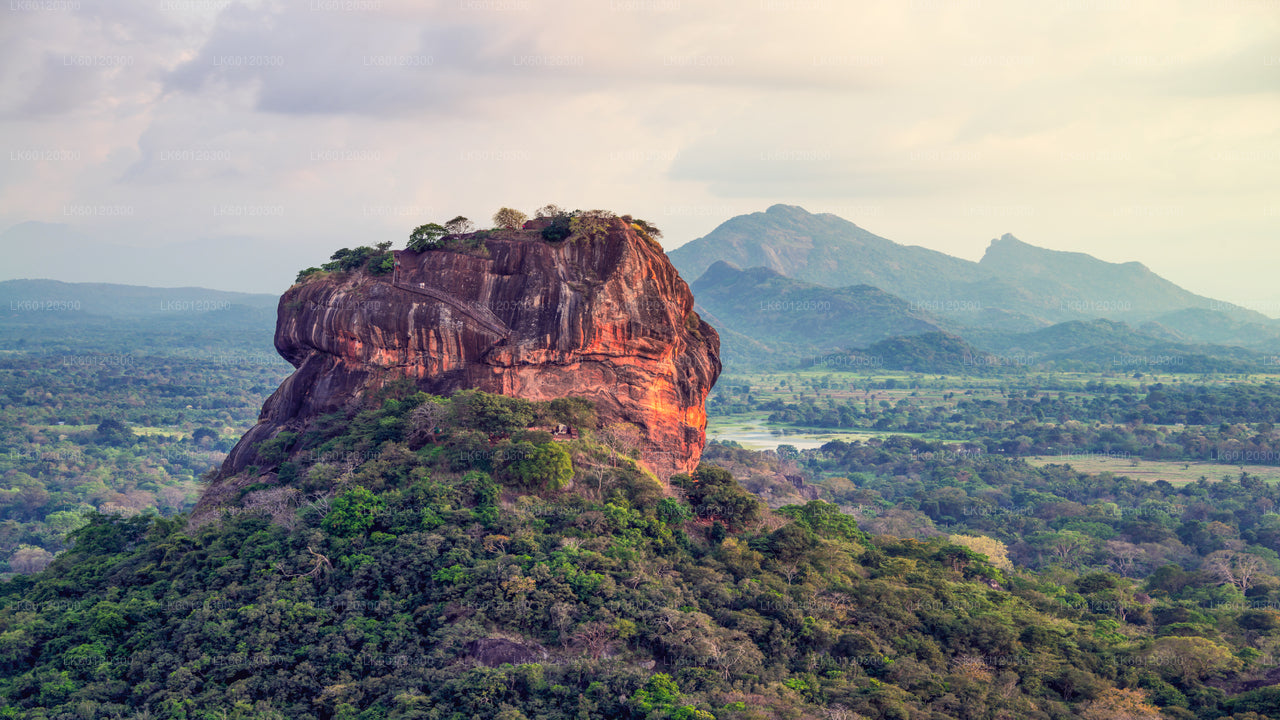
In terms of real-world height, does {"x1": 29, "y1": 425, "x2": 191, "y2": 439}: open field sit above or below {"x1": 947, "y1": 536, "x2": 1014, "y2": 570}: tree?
below

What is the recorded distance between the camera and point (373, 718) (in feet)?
80.9

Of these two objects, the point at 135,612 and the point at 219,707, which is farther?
the point at 135,612

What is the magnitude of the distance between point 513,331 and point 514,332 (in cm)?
7

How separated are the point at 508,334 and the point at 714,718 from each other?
68.4 ft

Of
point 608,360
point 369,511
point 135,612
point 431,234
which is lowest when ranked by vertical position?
point 135,612

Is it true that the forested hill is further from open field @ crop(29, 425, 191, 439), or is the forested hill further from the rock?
open field @ crop(29, 425, 191, 439)

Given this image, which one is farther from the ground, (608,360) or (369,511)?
(608,360)

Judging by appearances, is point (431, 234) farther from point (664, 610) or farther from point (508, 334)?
point (664, 610)

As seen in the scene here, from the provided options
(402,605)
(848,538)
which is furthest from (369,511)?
(848,538)

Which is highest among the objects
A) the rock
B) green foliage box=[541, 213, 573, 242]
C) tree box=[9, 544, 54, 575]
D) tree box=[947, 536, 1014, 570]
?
green foliage box=[541, 213, 573, 242]

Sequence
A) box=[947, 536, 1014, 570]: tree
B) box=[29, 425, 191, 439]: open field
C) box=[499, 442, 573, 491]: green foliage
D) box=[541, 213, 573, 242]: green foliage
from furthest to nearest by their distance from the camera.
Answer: box=[29, 425, 191, 439]: open field → box=[947, 536, 1014, 570]: tree → box=[541, 213, 573, 242]: green foliage → box=[499, 442, 573, 491]: green foliage

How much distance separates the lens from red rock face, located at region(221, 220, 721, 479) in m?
40.5

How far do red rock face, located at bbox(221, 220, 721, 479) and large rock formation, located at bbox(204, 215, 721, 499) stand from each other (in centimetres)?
5

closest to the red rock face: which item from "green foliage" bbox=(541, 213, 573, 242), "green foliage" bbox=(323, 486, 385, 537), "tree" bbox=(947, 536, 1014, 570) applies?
"green foliage" bbox=(541, 213, 573, 242)
